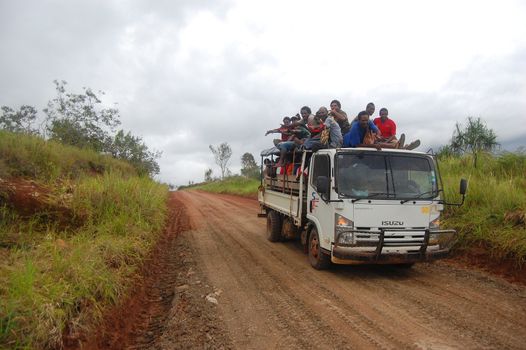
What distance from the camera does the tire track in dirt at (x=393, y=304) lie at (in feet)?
12.5

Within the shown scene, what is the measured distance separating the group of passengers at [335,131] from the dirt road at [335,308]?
230 cm

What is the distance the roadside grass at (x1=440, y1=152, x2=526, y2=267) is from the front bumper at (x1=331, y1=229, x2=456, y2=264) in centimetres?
113

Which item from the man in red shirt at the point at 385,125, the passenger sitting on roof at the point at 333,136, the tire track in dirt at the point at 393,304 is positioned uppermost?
the man in red shirt at the point at 385,125

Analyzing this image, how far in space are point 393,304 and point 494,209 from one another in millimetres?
3648

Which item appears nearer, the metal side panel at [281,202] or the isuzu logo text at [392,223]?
the isuzu logo text at [392,223]

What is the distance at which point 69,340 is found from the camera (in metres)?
3.38

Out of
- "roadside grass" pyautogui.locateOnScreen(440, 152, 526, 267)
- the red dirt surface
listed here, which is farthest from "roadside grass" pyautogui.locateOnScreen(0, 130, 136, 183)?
"roadside grass" pyautogui.locateOnScreen(440, 152, 526, 267)

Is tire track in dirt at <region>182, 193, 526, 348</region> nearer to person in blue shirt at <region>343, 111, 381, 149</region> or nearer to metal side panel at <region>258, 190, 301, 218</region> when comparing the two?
metal side panel at <region>258, 190, 301, 218</region>

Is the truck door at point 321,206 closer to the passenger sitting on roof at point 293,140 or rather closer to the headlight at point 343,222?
the headlight at point 343,222

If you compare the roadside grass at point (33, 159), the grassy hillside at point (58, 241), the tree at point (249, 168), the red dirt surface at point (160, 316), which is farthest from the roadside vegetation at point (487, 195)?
the tree at point (249, 168)

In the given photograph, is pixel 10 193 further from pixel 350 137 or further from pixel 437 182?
pixel 437 182

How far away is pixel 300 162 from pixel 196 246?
10.3ft

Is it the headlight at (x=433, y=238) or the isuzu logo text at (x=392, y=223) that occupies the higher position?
the isuzu logo text at (x=392, y=223)

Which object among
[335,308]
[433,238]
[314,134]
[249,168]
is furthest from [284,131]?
[249,168]
